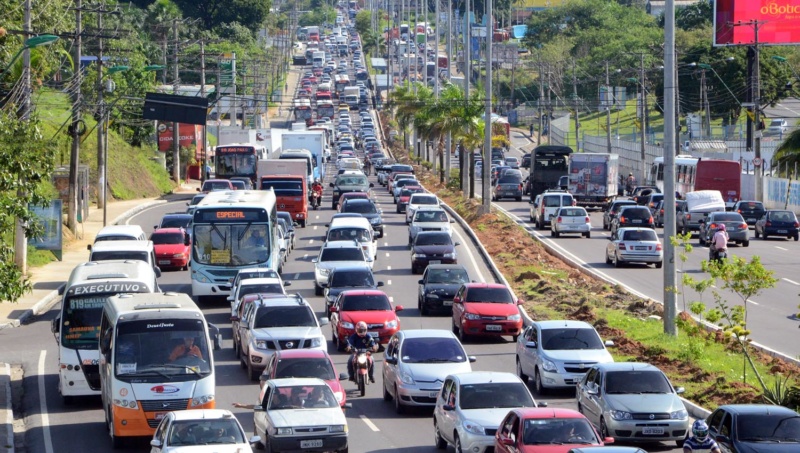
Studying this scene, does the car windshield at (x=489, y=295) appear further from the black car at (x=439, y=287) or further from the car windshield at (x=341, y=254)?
the car windshield at (x=341, y=254)

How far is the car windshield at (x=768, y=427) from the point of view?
16984 millimetres

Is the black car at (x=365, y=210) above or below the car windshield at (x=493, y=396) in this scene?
above

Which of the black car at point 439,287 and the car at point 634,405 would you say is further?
the black car at point 439,287

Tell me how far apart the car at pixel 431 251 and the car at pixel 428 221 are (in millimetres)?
5818

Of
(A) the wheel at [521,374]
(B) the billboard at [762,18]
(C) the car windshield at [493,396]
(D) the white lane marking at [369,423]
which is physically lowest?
(D) the white lane marking at [369,423]

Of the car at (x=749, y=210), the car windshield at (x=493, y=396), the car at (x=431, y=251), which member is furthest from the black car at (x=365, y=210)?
the car windshield at (x=493, y=396)

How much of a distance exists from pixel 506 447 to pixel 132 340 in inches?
275

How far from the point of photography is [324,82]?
18138 centimetres

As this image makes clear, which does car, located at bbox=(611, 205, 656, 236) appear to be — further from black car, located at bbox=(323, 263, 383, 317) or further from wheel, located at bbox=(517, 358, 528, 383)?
wheel, located at bbox=(517, 358, 528, 383)

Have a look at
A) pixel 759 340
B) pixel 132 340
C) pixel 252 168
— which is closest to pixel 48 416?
pixel 132 340

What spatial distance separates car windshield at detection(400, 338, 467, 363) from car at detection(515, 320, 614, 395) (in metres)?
1.66

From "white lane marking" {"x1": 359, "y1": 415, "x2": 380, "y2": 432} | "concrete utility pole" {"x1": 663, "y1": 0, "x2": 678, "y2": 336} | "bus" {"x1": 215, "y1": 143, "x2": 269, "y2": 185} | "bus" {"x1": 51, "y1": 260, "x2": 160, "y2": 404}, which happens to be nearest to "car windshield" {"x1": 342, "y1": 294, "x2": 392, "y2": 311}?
"bus" {"x1": 51, "y1": 260, "x2": 160, "y2": 404}

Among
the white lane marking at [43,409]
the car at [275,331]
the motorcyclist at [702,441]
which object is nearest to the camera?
the motorcyclist at [702,441]

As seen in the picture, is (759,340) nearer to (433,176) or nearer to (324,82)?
(433,176)
